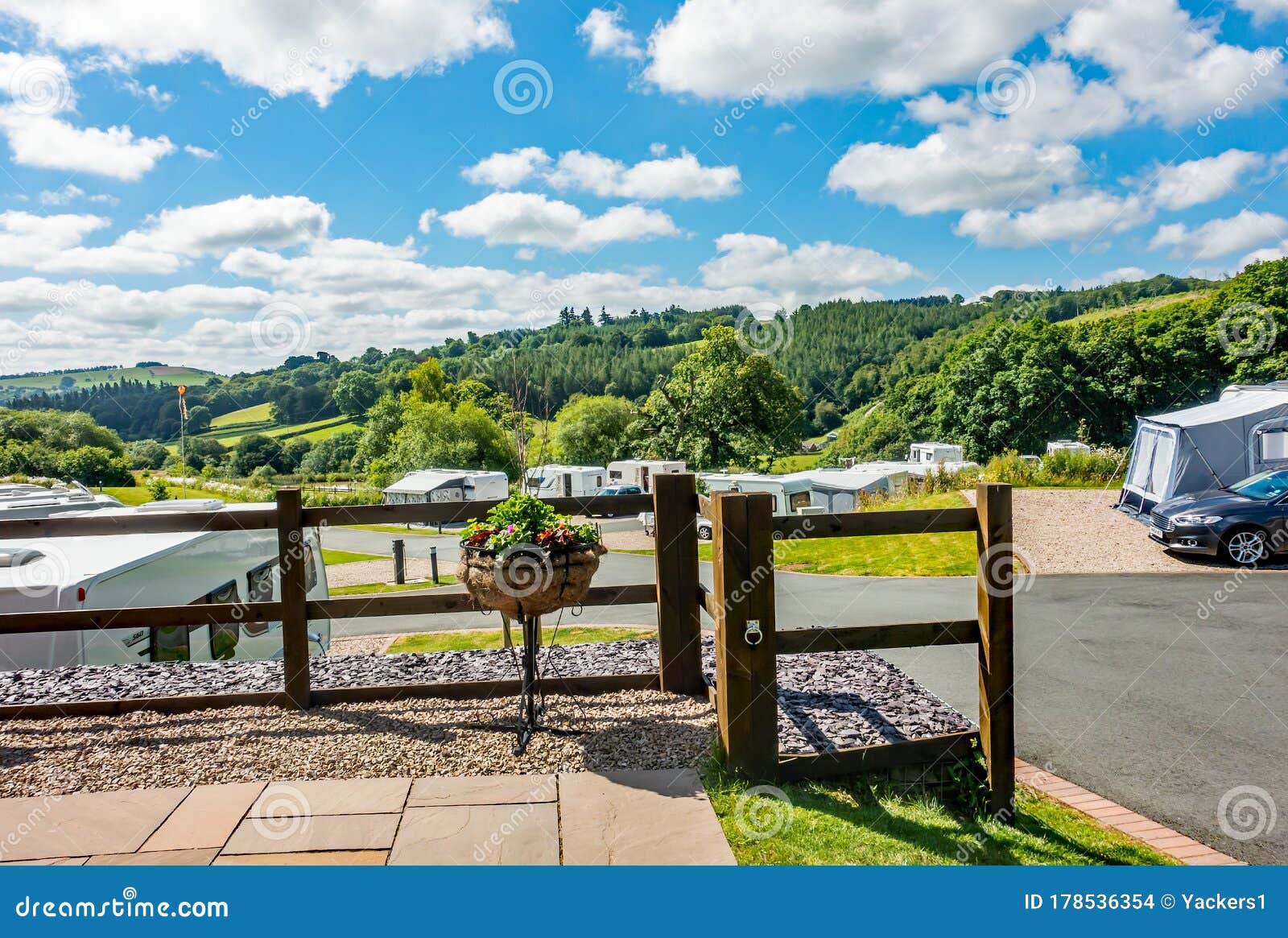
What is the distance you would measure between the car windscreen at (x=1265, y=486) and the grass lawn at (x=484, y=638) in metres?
10.2

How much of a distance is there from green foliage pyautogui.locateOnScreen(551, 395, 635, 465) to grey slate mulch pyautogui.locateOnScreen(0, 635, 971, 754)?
163 feet

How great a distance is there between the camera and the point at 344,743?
376cm

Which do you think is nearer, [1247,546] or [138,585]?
A: [138,585]

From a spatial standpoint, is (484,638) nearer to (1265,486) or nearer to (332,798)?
(332,798)

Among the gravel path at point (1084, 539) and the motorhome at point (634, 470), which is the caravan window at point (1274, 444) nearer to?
the gravel path at point (1084, 539)

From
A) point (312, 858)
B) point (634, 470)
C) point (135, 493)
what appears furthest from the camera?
point (634, 470)

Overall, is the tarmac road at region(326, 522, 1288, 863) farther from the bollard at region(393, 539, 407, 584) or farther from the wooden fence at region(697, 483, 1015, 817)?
the bollard at region(393, 539, 407, 584)

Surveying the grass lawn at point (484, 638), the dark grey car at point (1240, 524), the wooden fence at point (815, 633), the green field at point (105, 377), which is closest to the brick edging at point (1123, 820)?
the wooden fence at point (815, 633)

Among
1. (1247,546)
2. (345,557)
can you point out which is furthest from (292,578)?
(345,557)

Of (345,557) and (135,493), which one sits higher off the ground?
(135,493)

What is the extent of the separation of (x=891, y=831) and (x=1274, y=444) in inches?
654

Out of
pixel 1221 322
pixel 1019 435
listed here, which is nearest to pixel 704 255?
pixel 1019 435

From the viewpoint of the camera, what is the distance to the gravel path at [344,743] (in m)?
3.47

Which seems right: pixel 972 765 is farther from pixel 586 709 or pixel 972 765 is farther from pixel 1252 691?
pixel 1252 691
